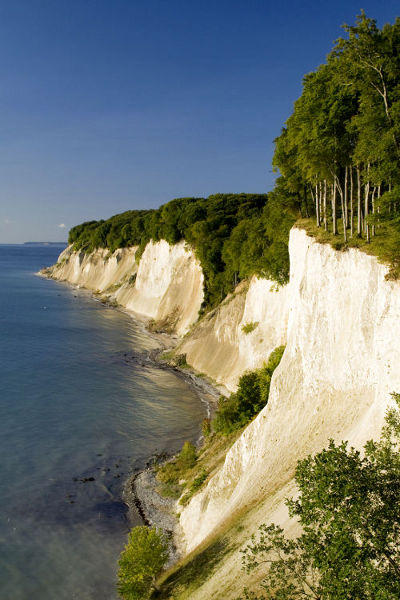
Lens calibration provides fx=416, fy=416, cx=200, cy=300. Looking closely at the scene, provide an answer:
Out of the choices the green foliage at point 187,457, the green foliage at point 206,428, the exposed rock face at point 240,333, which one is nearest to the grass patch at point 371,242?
the exposed rock face at point 240,333

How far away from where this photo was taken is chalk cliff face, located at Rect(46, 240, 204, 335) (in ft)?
207

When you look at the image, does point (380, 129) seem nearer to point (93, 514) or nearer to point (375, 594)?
point (375, 594)

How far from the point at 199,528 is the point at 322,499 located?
1382 cm

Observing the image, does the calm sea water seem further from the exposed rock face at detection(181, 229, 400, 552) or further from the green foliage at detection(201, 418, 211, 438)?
the exposed rock face at detection(181, 229, 400, 552)

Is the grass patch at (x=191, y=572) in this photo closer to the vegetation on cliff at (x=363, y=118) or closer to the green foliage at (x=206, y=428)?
the green foliage at (x=206, y=428)

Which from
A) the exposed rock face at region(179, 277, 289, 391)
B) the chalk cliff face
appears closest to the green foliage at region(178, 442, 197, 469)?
the exposed rock face at region(179, 277, 289, 391)

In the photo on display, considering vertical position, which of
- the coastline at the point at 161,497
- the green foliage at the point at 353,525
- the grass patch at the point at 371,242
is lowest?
the coastline at the point at 161,497

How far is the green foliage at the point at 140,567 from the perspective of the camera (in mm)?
17219

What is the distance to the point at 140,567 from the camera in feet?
56.7

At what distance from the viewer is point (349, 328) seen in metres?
20.7

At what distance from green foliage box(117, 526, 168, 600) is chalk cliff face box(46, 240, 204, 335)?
4130 centimetres

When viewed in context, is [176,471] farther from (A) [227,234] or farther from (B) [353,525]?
(A) [227,234]

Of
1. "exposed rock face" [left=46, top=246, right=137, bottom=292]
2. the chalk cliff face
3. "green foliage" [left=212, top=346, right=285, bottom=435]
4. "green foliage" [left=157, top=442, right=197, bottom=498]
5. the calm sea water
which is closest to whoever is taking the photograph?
the calm sea water

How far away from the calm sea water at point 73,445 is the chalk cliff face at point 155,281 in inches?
315
